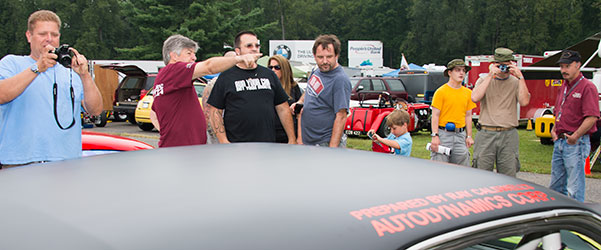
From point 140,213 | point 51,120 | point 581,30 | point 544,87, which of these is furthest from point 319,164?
point 581,30

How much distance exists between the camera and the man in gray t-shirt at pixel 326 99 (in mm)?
4707

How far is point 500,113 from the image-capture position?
550 cm

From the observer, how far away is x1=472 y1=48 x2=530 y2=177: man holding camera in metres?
5.47

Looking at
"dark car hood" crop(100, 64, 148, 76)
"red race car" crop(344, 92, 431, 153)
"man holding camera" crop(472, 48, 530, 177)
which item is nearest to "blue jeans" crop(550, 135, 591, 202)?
"man holding camera" crop(472, 48, 530, 177)

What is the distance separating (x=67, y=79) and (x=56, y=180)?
6.55 ft

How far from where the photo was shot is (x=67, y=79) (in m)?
3.25

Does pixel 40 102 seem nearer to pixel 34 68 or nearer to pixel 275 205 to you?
pixel 34 68

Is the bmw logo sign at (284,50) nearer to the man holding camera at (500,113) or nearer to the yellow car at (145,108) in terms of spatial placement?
the yellow car at (145,108)

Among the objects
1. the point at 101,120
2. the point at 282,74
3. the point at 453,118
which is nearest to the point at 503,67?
the point at 453,118

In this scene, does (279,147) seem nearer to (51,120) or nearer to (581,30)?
(51,120)

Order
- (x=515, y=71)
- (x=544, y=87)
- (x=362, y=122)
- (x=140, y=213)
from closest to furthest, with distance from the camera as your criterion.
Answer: (x=140, y=213)
(x=515, y=71)
(x=362, y=122)
(x=544, y=87)

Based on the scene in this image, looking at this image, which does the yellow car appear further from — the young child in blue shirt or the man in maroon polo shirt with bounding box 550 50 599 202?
the man in maroon polo shirt with bounding box 550 50 599 202

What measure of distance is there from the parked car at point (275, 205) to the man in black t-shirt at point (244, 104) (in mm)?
2412

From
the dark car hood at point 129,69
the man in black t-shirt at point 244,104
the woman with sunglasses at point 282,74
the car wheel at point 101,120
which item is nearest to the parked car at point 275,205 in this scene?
the man in black t-shirt at point 244,104
